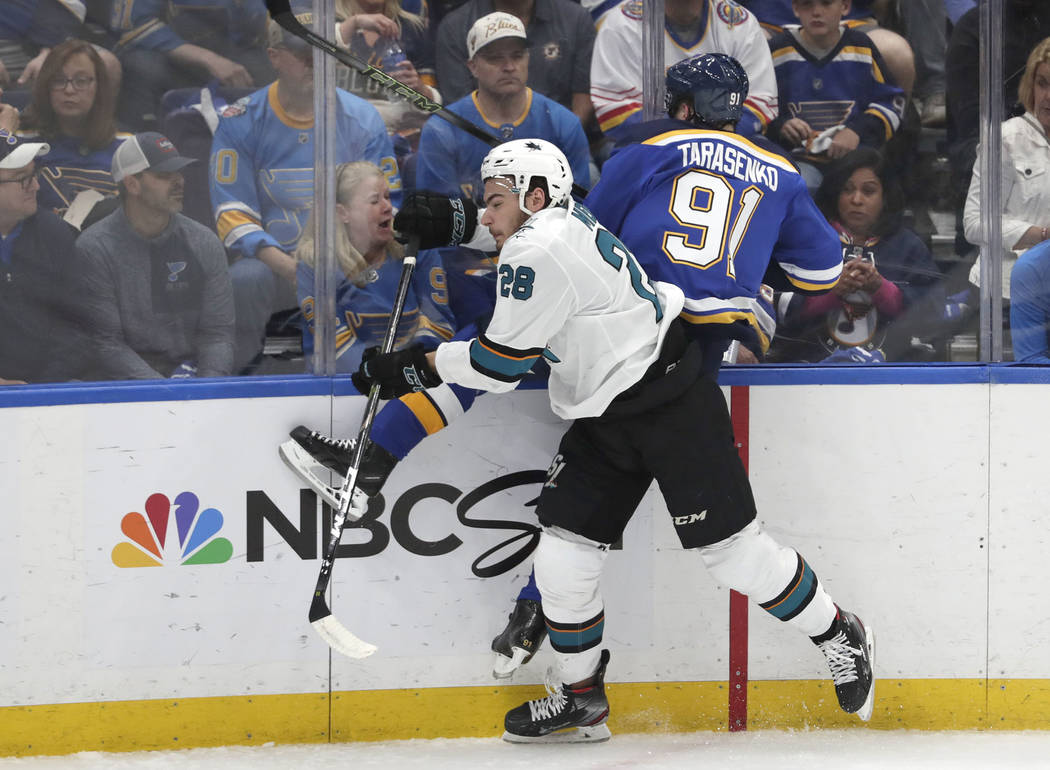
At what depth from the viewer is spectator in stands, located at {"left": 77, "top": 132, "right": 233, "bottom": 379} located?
8.55 feet

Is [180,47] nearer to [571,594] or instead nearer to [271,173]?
[271,173]

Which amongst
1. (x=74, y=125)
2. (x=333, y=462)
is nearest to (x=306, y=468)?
(x=333, y=462)

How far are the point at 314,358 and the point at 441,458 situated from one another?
0.37m

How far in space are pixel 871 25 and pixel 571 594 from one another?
150cm

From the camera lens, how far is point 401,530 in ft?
8.87

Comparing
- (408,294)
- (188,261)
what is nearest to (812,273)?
(408,294)

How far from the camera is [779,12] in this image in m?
2.80

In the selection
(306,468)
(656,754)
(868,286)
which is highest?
(868,286)

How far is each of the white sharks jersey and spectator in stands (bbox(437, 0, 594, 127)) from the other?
52 centimetres

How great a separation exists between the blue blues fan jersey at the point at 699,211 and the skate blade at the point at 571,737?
0.97m

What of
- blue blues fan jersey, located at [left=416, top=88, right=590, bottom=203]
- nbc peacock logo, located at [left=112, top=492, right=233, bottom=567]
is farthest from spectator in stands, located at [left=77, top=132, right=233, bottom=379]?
blue blues fan jersey, located at [left=416, top=88, right=590, bottom=203]

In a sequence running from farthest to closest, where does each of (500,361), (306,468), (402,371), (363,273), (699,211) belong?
(363,273), (306,468), (699,211), (402,371), (500,361)

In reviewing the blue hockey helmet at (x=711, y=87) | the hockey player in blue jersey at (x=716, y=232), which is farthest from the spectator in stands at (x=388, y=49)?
the blue hockey helmet at (x=711, y=87)

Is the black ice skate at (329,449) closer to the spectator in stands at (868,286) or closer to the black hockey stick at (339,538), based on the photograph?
the black hockey stick at (339,538)
